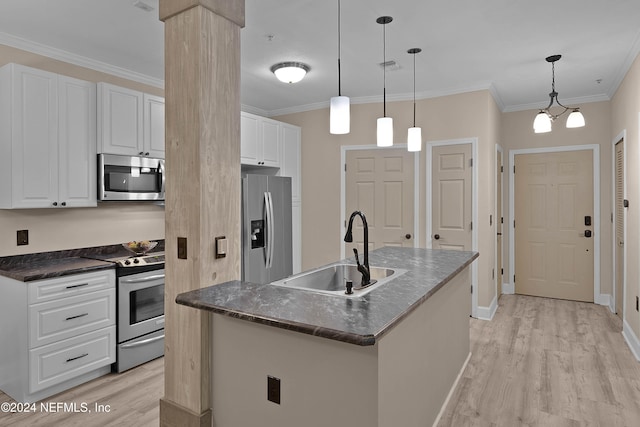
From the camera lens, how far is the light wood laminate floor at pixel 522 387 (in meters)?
2.50

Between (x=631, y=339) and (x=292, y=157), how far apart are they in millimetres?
4122

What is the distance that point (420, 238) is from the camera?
4891 millimetres

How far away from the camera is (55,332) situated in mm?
2801

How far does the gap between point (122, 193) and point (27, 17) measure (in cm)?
141

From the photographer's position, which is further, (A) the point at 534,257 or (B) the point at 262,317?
(A) the point at 534,257

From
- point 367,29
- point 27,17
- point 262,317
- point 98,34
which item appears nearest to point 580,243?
point 367,29

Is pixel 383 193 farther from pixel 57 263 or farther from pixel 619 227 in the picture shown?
pixel 57 263

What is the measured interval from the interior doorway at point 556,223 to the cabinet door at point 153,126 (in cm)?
456

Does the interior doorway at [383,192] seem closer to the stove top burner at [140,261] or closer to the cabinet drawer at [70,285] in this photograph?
the stove top burner at [140,261]

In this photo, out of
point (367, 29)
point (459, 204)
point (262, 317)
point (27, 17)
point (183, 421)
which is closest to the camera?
point (262, 317)

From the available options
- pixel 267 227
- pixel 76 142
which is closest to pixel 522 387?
pixel 267 227

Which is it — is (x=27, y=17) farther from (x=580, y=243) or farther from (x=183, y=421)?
(x=580, y=243)

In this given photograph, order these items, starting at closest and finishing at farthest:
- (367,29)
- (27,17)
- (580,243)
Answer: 1. (27,17)
2. (367,29)
3. (580,243)

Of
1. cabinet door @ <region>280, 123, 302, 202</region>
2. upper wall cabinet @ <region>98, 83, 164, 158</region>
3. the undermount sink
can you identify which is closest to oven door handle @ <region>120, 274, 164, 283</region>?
upper wall cabinet @ <region>98, 83, 164, 158</region>
